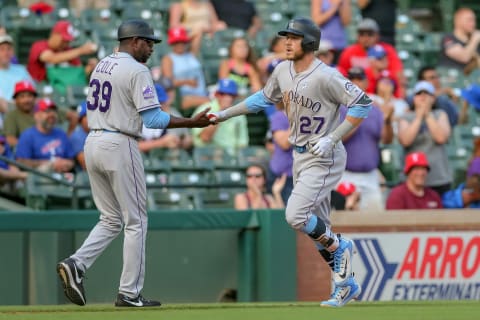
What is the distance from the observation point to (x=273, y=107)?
13195 mm

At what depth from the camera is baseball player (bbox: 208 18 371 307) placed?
8266 mm

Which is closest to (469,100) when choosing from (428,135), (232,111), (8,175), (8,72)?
(428,135)

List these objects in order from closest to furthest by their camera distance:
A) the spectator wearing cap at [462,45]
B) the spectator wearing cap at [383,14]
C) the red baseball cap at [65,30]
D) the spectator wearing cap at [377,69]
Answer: the red baseball cap at [65,30]
the spectator wearing cap at [377,69]
the spectator wearing cap at [383,14]
the spectator wearing cap at [462,45]

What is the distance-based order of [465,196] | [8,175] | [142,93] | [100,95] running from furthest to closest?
1. [465,196]
2. [8,175]
3. [100,95]
4. [142,93]

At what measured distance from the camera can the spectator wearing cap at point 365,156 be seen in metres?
11.2

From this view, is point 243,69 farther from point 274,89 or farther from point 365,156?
point 274,89

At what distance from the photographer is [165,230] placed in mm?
10680

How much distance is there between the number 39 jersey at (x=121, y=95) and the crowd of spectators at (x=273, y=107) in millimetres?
3121

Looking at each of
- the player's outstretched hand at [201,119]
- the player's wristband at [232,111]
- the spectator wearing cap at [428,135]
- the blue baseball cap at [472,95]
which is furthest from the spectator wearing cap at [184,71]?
the player's outstretched hand at [201,119]

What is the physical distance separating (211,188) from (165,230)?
1.29 meters

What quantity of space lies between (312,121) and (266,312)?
138 cm

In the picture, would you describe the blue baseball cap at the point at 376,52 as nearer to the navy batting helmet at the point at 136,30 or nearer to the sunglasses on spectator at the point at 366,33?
the sunglasses on spectator at the point at 366,33

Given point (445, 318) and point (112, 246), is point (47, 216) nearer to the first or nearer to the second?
point (112, 246)

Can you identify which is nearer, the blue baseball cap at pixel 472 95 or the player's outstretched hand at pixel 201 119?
the player's outstretched hand at pixel 201 119
